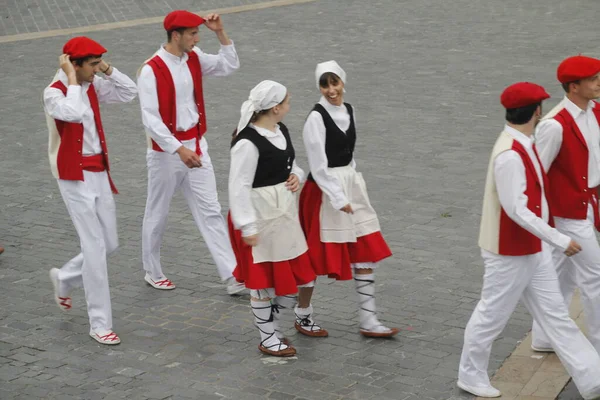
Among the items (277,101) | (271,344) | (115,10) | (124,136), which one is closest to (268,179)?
(277,101)

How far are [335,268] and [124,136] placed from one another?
584 centimetres

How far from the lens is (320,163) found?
695cm

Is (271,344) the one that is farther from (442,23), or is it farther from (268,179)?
(442,23)

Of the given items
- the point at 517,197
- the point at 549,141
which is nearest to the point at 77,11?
the point at 549,141

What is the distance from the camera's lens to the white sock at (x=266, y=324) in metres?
6.96

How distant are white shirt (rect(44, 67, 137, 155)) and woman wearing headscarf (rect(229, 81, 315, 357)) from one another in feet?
3.42

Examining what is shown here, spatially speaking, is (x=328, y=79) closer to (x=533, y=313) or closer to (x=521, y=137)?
(x=521, y=137)

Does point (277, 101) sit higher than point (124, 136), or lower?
higher

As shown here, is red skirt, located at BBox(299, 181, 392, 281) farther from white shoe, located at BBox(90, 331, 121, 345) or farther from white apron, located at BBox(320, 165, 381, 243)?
white shoe, located at BBox(90, 331, 121, 345)

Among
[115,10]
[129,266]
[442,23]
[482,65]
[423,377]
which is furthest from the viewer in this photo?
[115,10]

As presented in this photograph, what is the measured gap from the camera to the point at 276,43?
53.4ft

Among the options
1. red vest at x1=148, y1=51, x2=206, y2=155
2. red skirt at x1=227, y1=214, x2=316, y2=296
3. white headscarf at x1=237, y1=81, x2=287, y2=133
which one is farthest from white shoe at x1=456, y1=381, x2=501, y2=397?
red vest at x1=148, y1=51, x2=206, y2=155

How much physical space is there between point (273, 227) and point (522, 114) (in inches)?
65.7

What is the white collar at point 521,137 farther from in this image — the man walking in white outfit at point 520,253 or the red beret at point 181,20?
the red beret at point 181,20
